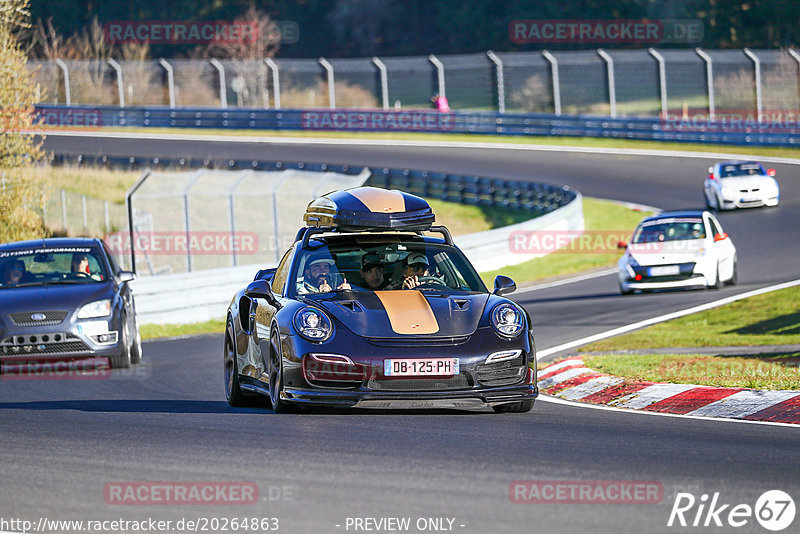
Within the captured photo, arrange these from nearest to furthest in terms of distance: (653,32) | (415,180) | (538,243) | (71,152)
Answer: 1. (538,243)
2. (415,180)
3. (71,152)
4. (653,32)

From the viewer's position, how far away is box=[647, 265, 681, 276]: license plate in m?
22.1

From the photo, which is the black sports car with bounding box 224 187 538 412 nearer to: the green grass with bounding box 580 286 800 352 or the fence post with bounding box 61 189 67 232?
the green grass with bounding box 580 286 800 352

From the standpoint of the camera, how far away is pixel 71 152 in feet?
160

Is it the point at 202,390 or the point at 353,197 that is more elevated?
the point at 353,197

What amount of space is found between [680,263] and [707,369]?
32.9 ft

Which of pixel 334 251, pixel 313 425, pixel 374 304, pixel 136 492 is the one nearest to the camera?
pixel 136 492

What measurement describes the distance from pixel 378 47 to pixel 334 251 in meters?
78.4

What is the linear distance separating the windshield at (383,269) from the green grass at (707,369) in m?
2.56

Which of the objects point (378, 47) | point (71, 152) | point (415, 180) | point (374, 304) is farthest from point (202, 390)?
point (378, 47)

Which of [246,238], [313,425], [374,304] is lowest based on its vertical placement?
[246,238]

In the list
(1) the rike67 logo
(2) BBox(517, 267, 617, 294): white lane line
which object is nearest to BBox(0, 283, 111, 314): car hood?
(1) the rike67 logo

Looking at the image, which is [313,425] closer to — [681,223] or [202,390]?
[202,390]

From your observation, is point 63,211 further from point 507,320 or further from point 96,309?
point 507,320

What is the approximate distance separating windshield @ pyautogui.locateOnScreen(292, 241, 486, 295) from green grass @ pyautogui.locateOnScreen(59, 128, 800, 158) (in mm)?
33536
